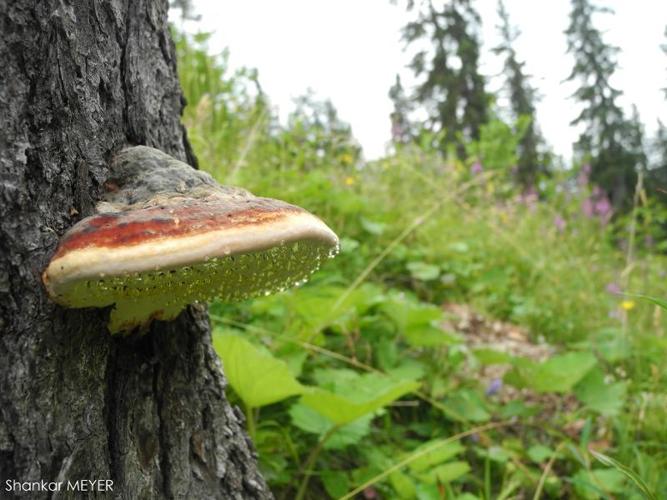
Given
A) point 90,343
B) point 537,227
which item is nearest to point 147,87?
point 90,343

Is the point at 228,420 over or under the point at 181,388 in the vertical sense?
under

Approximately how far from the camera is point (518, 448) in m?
2.22

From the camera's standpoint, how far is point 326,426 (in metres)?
1.71

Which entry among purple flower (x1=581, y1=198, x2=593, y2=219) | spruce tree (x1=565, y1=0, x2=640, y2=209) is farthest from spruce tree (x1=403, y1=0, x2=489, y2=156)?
purple flower (x1=581, y1=198, x2=593, y2=219)

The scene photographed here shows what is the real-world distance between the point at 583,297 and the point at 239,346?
2750 mm

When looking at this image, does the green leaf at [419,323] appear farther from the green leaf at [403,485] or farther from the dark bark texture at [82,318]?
the dark bark texture at [82,318]

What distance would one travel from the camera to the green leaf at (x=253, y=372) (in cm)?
145

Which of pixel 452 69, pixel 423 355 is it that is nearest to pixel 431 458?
pixel 423 355

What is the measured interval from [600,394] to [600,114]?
89.7 ft

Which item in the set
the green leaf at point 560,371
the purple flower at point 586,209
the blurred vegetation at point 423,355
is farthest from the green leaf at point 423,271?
the purple flower at point 586,209

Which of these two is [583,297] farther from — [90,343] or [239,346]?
[90,343]

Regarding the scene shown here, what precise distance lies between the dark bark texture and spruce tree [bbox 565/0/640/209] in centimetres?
2091

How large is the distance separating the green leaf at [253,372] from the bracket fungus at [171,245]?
407mm

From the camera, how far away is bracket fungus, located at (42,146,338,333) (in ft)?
2.36
